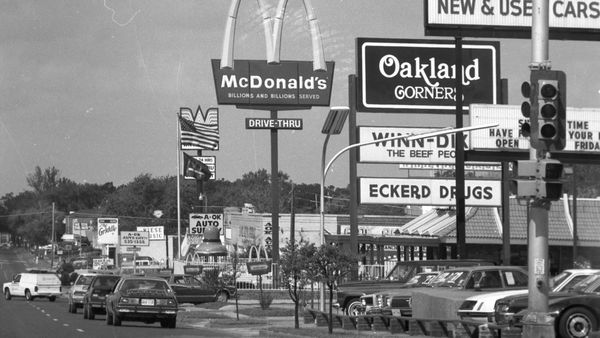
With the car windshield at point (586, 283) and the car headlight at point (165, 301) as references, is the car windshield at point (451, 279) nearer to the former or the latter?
the car windshield at point (586, 283)

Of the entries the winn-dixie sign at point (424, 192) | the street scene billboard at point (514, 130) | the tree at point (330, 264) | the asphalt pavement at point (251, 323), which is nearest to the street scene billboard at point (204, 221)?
the asphalt pavement at point (251, 323)

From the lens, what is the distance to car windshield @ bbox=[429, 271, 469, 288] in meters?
27.2

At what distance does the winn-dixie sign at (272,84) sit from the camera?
58.1 meters

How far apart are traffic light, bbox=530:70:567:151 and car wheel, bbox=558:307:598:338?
3426 millimetres

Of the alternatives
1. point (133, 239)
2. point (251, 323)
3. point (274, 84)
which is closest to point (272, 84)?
point (274, 84)

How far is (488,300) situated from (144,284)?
43.4 ft

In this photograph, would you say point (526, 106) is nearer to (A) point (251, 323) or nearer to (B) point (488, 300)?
(B) point (488, 300)

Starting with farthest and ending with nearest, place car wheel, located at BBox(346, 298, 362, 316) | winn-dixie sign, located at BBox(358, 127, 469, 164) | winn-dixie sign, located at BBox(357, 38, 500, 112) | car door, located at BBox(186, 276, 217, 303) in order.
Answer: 1. car door, located at BBox(186, 276, 217, 303)
2. winn-dixie sign, located at BBox(358, 127, 469, 164)
3. winn-dixie sign, located at BBox(357, 38, 500, 112)
4. car wheel, located at BBox(346, 298, 362, 316)

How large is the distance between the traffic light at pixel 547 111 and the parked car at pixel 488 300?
5031 millimetres

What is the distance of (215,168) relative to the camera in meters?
68.0

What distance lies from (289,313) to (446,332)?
1778cm

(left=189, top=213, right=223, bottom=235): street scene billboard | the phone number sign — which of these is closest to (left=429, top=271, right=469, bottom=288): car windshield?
(left=189, top=213, right=223, bottom=235): street scene billboard

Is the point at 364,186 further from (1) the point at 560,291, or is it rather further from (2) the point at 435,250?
(1) the point at 560,291

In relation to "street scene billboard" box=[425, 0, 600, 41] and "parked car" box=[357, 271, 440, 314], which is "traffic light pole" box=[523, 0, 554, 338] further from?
"street scene billboard" box=[425, 0, 600, 41]
